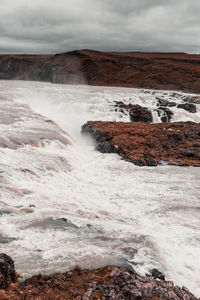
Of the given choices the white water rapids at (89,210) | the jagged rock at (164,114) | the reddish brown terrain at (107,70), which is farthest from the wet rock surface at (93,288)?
the reddish brown terrain at (107,70)

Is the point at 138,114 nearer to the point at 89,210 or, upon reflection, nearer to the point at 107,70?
the point at 89,210

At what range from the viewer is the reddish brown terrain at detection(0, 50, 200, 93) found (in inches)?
3703

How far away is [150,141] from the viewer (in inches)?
825

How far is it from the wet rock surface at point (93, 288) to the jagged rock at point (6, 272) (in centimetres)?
12

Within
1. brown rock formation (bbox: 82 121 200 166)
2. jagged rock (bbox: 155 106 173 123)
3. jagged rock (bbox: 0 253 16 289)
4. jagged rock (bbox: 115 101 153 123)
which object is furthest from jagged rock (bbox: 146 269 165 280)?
jagged rock (bbox: 155 106 173 123)

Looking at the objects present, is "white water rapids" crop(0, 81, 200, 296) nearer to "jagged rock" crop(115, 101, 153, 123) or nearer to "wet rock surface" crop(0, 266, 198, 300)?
"wet rock surface" crop(0, 266, 198, 300)

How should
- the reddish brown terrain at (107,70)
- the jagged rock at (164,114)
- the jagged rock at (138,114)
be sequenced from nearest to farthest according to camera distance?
the jagged rock at (138,114), the jagged rock at (164,114), the reddish brown terrain at (107,70)

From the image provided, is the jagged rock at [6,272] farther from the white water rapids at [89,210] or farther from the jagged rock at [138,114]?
the jagged rock at [138,114]

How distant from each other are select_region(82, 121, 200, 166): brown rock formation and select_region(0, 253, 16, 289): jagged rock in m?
12.8

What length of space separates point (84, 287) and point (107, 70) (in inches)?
4888

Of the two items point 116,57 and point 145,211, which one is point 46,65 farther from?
point 145,211

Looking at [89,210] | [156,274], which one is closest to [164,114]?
[89,210]

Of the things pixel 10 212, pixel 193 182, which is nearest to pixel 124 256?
pixel 10 212

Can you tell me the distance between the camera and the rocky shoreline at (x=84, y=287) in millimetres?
5578
